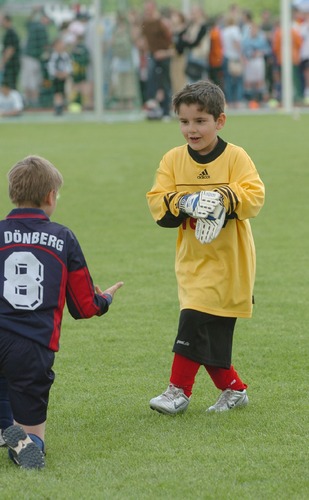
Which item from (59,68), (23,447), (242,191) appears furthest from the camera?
(59,68)

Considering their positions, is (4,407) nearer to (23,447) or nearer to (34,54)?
(23,447)

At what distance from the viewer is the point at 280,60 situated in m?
26.9

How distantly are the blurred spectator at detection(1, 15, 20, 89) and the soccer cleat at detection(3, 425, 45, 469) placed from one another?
2132 cm

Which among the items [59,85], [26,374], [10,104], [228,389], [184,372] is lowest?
[10,104]

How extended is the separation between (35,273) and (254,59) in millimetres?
23583

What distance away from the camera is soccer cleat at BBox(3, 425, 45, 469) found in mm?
4238

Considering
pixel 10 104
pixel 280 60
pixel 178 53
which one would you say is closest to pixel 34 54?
pixel 10 104

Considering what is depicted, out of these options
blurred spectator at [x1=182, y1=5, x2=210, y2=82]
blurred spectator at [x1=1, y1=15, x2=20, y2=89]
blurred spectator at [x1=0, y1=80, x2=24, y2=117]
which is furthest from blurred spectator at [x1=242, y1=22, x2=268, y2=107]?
blurred spectator at [x1=0, y1=80, x2=24, y2=117]

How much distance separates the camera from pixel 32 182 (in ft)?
14.5

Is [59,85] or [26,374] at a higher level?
[26,374]

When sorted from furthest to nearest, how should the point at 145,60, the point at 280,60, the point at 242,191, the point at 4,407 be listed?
the point at 280,60
the point at 145,60
the point at 242,191
the point at 4,407

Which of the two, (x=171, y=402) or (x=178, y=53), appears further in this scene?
(x=178, y=53)

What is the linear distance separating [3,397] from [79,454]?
411 mm

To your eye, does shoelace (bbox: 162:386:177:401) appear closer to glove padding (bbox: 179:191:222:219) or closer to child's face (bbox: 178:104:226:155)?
glove padding (bbox: 179:191:222:219)
